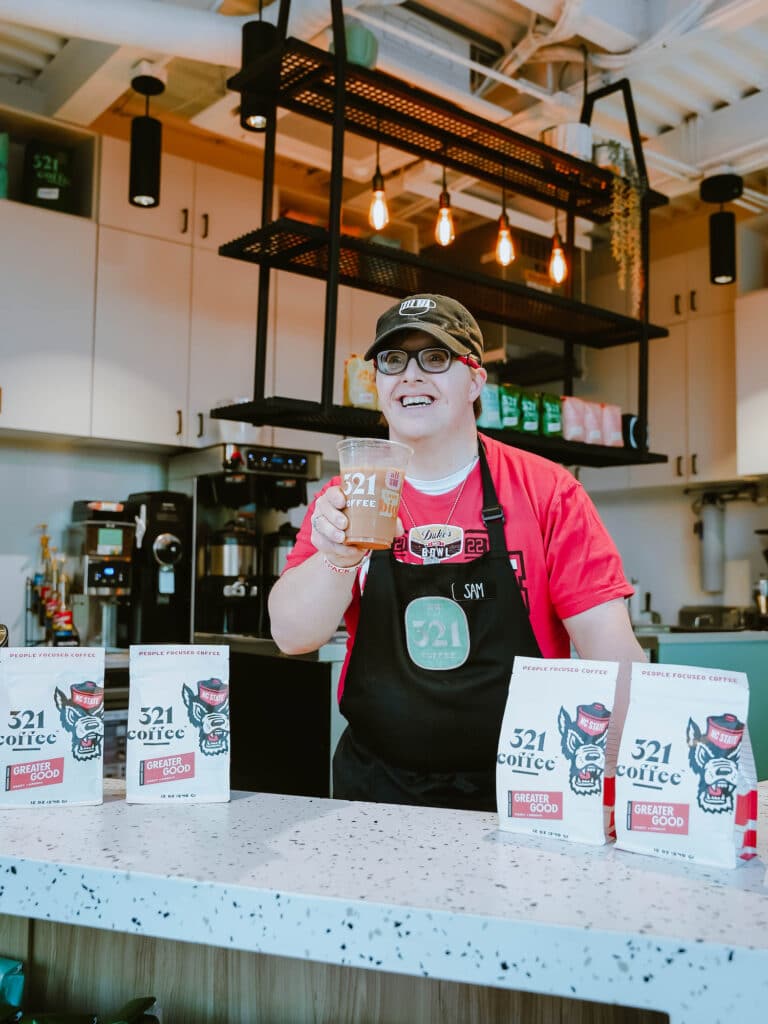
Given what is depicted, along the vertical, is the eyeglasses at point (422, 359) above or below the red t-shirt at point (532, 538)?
above

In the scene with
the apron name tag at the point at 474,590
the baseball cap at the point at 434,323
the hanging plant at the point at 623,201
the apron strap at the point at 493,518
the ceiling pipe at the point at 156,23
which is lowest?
the apron name tag at the point at 474,590

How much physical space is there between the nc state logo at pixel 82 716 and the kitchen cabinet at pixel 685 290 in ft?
16.7

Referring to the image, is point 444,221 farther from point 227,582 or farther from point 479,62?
point 227,582

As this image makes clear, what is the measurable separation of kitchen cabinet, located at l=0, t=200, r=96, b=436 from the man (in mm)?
2948

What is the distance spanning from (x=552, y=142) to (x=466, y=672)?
3027mm

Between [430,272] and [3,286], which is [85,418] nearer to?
[3,286]

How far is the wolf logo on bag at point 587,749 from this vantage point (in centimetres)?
109

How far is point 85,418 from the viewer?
14.4ft

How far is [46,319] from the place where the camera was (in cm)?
431

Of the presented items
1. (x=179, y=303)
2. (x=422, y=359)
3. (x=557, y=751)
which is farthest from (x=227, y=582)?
(x=557, y=751)

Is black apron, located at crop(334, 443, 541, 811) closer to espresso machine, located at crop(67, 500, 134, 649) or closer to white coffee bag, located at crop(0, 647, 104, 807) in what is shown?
white coffee bag, located at crop(0, 647, 104, 807)

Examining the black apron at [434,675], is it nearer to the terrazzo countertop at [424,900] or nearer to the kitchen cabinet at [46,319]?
the terrazzo countertop at [424,900]

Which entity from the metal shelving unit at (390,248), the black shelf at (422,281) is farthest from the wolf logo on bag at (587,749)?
the black shelf at (422,281)

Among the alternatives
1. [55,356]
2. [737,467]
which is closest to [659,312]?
[737,467]
